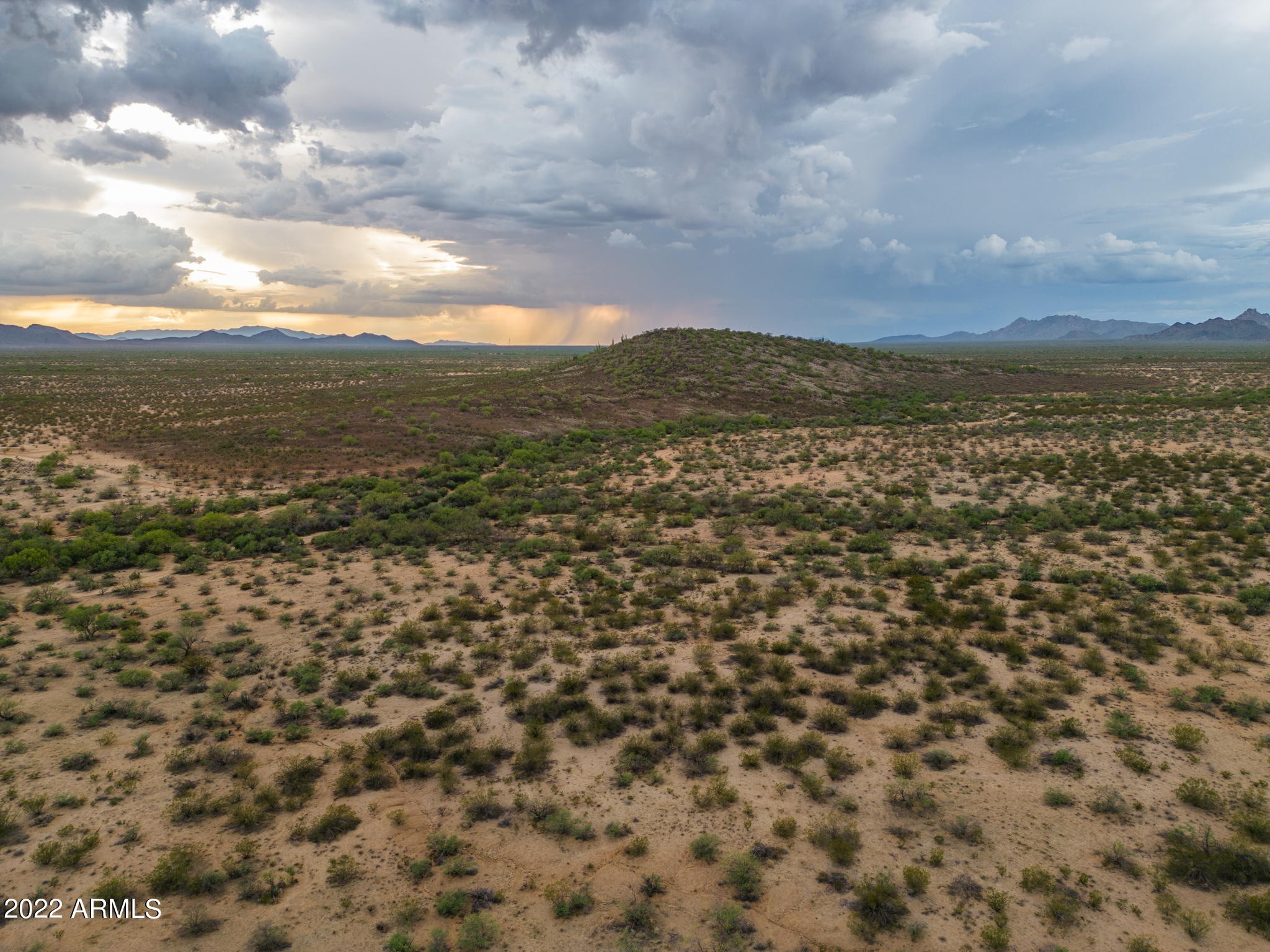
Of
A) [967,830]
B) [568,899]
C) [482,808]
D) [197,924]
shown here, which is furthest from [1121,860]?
[197,924]

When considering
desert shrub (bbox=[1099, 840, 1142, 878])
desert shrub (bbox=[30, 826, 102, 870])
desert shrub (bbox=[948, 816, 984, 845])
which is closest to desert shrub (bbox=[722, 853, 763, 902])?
desert shrub (bbox=[948, 816, 984, 845])

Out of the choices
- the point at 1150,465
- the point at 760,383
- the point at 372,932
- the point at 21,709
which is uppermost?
the point at 760,383

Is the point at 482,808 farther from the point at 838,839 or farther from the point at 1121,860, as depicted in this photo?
the point at 1121,860

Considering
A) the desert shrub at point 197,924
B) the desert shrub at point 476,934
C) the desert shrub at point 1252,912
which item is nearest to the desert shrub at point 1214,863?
the desert shrub at point 1252,912

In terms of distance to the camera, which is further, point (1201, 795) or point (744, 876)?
point (1201, 795)

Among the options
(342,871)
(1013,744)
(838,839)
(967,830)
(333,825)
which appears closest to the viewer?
(342,871)

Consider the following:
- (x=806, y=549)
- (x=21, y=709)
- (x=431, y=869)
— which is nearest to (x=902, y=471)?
(x=806, y=549)

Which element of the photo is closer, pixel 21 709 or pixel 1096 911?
pixel 1096 911

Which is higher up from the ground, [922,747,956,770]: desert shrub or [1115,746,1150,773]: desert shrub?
[1115,746,1150,773]: desert shrub

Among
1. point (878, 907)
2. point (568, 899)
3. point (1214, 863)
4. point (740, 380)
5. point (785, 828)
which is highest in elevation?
point (740, 380)

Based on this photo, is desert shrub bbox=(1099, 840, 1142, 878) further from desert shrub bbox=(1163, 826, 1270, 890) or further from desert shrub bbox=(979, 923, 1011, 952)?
desert shrub bbox=(979, 923, 1011, 952)

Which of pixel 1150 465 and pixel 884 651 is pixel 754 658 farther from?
pixel 1150 465
